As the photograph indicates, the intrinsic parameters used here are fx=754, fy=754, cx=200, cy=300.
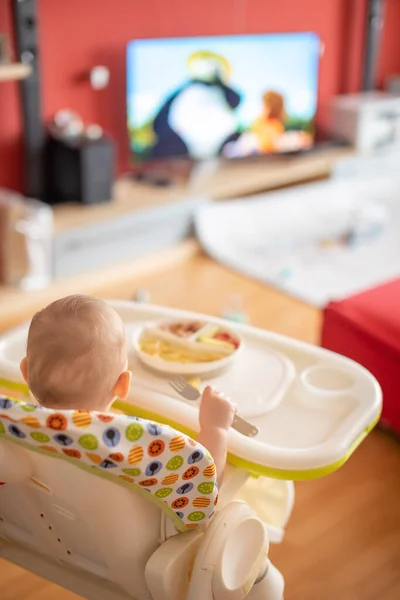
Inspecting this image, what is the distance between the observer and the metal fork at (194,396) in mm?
1479

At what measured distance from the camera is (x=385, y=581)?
1.88m

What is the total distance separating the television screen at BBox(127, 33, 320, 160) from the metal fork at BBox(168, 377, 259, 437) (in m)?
2.45

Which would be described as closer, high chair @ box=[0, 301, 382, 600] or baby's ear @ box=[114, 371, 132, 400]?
high chair @ box=[0, 301, 382, 600]

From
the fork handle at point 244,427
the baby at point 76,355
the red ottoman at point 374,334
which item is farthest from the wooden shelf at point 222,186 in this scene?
the baby at point 76,355

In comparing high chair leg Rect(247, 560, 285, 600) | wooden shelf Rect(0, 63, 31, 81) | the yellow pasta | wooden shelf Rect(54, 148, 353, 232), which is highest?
wooden shelf Rect(0, 63, 31, 81)

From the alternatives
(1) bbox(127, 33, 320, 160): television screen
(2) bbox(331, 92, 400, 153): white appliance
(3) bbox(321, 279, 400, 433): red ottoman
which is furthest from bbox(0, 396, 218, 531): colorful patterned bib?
(2) bbox(331, 92, 400, 153): white appliance

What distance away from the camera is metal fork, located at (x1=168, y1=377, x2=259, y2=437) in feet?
4.85

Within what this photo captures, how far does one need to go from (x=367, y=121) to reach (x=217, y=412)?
11.8 feet

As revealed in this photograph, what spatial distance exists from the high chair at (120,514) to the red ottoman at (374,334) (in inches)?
41.3

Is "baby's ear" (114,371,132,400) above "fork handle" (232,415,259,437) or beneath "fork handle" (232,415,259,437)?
above

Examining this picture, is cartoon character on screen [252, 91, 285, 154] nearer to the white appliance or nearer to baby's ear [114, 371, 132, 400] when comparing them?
the white appliance

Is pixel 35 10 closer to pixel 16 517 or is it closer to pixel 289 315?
pixel 289 315

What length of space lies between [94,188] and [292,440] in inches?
91.9

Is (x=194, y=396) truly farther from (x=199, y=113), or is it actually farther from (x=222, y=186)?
(x=199, y=113)
